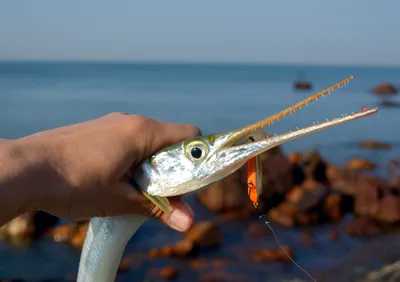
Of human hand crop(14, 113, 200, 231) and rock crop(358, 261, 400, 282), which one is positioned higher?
human hand crop(14, 113, 200, 231)

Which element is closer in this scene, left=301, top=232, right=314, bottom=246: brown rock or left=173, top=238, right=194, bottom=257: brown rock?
left=173, top=238, right=194, bottom=257: brown rock

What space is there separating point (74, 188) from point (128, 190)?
0.30 meters

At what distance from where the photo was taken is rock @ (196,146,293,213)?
1146 centimetres

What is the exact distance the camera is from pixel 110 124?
2713 mm

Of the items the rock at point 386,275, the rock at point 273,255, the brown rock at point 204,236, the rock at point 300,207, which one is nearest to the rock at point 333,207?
the rock at point 300,207

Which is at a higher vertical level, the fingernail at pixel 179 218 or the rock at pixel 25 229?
the fingernail at pixel 179 218

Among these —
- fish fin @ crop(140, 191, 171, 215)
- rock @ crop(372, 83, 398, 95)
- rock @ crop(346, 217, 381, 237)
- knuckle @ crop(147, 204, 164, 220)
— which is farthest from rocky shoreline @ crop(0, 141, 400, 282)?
rock @ crop(372, 83, 398, 95)

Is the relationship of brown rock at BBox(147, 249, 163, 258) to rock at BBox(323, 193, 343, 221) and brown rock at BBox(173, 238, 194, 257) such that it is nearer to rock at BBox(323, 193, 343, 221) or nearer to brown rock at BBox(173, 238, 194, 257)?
brown rock at BBox(173, 238, 194, 257)

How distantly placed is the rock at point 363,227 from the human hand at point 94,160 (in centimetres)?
899

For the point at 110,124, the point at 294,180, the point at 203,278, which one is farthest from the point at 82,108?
the point at 110,124

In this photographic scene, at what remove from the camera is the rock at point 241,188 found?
37.6ft

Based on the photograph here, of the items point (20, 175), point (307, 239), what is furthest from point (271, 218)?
point (20, 175)

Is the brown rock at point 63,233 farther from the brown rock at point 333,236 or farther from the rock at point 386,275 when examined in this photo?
the rock at point 386,275

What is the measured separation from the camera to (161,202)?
8.93 ft
